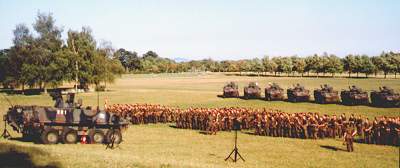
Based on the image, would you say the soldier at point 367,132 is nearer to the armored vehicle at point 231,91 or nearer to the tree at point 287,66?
the armored vehicle at point 231,91

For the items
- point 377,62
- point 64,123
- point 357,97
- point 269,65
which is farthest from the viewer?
point 269,65

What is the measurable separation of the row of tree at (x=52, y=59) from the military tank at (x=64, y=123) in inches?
1418

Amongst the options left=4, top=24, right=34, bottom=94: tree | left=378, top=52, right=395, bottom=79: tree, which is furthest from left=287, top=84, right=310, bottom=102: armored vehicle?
left=378, top=52, right=395, bottom=79: tree

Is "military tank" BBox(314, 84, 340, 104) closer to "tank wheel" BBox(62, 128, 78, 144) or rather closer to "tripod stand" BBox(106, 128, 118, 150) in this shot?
"tripod stand" BBox(106, 128, 118, 150)

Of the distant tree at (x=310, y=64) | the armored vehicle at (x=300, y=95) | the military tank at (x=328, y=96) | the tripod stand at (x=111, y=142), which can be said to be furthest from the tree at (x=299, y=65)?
the tripod stand at (x=111, y=142)

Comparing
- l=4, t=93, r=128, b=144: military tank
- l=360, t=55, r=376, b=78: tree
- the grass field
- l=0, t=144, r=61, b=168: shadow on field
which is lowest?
the grass field

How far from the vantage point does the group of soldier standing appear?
22.1 meters

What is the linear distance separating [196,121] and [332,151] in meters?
10.3

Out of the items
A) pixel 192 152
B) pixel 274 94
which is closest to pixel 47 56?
pixel 274 94

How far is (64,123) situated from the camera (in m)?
22.6

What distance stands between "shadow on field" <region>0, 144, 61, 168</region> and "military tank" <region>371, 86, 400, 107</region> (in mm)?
26432

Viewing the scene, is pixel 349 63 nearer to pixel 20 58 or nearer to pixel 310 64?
pixel 310 64

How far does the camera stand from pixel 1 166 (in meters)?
15.2

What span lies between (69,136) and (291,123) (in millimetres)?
11922
